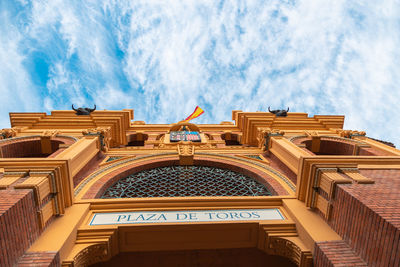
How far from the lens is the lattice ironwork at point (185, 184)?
312 inches

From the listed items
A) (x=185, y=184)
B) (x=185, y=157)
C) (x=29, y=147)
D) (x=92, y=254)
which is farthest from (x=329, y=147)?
(x=29, y=147)

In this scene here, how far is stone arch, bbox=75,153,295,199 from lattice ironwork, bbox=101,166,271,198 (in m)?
0.18

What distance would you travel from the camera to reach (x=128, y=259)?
283 inches

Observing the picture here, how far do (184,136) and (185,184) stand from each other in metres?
5.57

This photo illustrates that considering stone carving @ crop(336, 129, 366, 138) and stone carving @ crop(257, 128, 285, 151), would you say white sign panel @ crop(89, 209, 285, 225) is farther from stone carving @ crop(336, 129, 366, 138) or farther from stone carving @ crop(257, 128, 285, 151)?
stone carving @ crop(336, 129, 366, 138)

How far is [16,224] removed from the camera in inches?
167

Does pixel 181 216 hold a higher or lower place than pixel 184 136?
lower

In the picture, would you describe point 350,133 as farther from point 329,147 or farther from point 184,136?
point 184,136

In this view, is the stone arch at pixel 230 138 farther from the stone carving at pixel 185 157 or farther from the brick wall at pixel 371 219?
the brick wall at pixel 371 219

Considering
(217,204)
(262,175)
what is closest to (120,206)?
(217,204)

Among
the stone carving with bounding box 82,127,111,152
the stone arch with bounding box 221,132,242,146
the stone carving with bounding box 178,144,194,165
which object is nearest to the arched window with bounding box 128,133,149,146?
the stone carving with bounding box 82,127,111,152

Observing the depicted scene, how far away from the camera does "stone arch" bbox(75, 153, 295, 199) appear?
7.55 metres

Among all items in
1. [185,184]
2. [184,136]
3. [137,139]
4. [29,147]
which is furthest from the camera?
[137,139]

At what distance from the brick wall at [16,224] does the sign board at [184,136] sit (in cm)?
898
